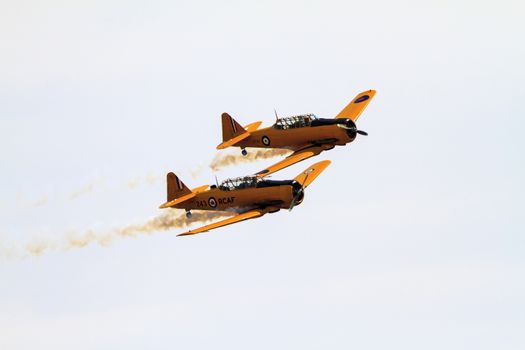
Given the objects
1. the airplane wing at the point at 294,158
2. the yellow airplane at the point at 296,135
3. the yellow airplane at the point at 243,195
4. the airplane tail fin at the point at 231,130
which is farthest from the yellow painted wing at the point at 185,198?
the airplane tail fin at the point at 231,130

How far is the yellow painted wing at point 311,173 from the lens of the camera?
67.4 meters

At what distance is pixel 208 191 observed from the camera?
2687 inches

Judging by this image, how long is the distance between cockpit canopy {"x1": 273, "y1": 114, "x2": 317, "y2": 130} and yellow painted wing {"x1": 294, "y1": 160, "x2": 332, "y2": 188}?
4540 mm

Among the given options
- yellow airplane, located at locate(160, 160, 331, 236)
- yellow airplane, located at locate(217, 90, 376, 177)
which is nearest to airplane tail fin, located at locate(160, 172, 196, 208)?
yellow airplane, located at locate(160, 160, 331, 236)

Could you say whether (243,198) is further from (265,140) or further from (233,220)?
(265,140)

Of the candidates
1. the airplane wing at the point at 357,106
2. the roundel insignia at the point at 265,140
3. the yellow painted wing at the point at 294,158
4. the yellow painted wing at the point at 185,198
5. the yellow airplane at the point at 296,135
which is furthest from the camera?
the airplane wing at the point at 357,106

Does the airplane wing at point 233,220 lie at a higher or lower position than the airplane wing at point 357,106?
lower

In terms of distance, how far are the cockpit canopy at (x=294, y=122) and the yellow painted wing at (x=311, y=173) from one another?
4540 mm

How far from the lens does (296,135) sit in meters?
74.3

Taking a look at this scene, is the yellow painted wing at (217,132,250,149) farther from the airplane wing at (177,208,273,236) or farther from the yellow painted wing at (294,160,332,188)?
the airplane wing at (177,208,273,236)

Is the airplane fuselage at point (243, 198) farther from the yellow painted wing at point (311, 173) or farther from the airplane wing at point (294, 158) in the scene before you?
the airplane wing at point (294, 158)

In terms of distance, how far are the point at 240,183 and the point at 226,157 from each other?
9.74 meters

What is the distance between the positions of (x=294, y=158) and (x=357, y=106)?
8.55 meters

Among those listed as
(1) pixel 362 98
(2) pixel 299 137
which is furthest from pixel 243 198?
(1) pixel 362 98
